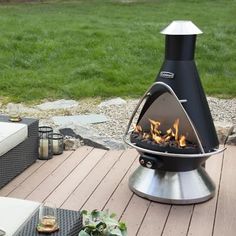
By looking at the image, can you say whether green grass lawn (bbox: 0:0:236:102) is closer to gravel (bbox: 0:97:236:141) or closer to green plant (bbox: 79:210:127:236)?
gravel (bbox: 0:97:236:141)

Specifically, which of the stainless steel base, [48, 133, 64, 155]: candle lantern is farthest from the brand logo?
[48, 133, 64, 155]: candle lantern

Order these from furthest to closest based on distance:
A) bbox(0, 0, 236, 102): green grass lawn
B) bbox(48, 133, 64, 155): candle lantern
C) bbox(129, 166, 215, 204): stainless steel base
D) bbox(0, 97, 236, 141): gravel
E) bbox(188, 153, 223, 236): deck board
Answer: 1. bbox(0, 0, 236, 102): green grass lawn
2. bbox(0, 97, 236, 141): gravel
3. bbox(48, 133, 64, 155): candle lantern
4. bbox(129, 166, 215, 204): stainless steel base
5. bbox(188, 153, 223, 236): deck board

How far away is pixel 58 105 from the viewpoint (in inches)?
246

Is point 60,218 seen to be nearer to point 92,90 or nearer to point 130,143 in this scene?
point 130,143

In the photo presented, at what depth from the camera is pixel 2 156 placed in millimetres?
3727

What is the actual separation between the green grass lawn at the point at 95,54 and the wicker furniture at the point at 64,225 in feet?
13.4

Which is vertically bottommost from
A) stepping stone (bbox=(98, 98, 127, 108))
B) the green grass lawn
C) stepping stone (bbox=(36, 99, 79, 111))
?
stepping stone (bbox=(36, 99, 79, 111))

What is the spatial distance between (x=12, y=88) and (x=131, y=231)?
161 inches

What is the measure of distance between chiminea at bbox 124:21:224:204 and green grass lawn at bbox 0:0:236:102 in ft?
10.2

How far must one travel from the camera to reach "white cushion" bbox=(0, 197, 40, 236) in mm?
2369

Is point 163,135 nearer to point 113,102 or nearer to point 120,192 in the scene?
point 120,192

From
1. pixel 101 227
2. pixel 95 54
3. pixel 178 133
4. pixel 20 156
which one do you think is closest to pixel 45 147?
pixel 20 156

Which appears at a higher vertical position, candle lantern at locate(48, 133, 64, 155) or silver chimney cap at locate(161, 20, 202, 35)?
silver chimney cap at locate(161, 20, 202, 35)

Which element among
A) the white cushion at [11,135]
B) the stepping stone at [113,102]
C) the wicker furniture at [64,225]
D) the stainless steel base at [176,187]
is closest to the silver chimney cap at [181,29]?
the stainless steel base at [176,187]
